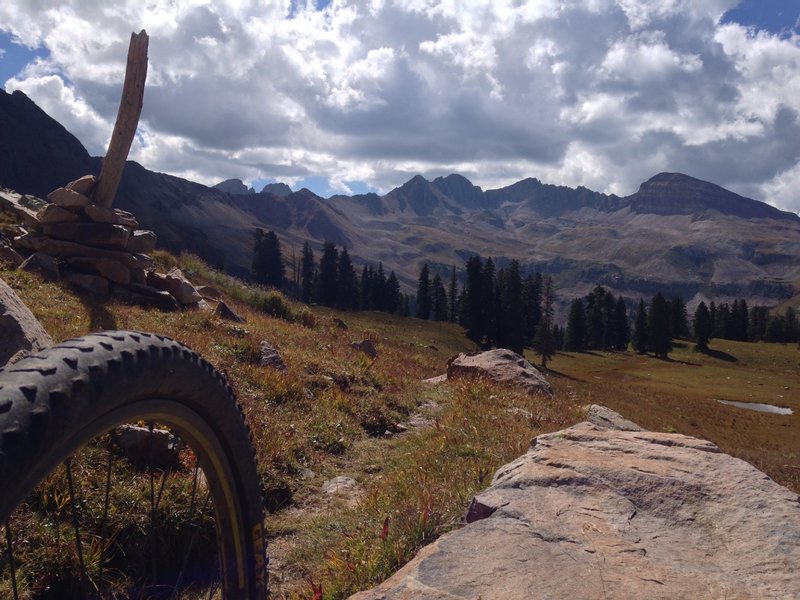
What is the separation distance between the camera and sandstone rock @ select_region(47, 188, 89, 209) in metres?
15.1

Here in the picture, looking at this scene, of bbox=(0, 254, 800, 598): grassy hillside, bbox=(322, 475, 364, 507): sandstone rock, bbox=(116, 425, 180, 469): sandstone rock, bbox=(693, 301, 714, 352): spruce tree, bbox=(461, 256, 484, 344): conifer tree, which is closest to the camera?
bbox=(0, 254, 800, 598): grassy hillside

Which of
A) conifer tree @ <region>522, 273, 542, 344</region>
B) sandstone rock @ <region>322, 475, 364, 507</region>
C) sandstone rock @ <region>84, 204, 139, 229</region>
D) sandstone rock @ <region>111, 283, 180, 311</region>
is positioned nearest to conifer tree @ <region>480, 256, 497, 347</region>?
conifer tree @ <region>522, 273, 542, 344</region>

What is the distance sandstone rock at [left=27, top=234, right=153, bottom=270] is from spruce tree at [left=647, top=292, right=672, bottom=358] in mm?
101209

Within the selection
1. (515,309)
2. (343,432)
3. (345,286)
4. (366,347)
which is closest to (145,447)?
(343,432)

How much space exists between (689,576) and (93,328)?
9.98 m

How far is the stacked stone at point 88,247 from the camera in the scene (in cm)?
1470

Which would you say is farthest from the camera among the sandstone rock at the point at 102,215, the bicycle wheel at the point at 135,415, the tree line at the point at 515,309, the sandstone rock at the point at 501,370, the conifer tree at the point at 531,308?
the conifer tree at the point at 531,308

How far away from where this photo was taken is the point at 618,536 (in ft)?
13.7

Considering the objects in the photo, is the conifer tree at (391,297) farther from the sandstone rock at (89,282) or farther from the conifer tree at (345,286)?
the sandstone rock at (89,282)

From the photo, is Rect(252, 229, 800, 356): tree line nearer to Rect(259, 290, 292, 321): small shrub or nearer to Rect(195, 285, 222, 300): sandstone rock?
Rect(259, 290, 292, 321): small shrub

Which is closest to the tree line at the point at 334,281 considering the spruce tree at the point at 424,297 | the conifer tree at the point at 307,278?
the conifer tree at the point at 307,278

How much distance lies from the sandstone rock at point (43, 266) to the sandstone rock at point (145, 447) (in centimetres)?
916

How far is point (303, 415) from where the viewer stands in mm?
9578

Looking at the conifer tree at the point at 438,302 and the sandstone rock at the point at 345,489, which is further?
the conifer tree at the point at 438,302
